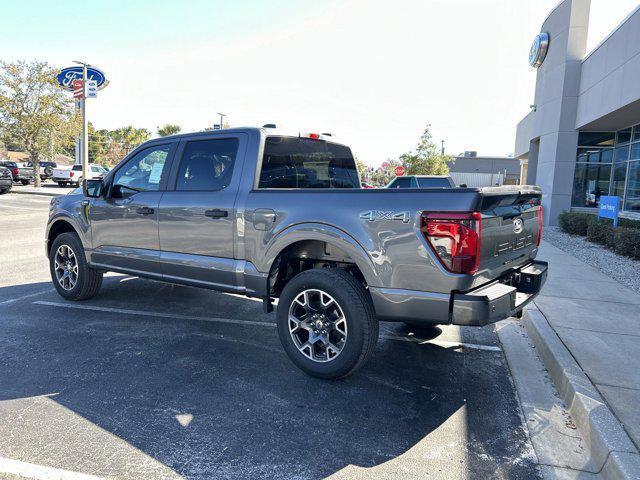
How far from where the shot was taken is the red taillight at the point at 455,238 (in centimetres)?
317

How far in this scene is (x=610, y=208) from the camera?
11969 millimetres

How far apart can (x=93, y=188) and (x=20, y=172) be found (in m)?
33.9

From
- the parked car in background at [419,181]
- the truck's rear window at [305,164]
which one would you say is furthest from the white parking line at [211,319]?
the parked car in background at [419,181]

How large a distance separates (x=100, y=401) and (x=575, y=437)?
3.32 m

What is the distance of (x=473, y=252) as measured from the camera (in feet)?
10.5

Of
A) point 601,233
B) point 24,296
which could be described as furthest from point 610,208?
point 24,296

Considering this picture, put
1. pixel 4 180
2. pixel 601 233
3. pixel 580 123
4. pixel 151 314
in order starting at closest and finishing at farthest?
pixel 151 314 → pixel 601 233 → pixel 580 123 → pixel 4 180

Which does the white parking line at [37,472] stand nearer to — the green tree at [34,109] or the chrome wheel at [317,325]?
the chrome wheel at [317,325]

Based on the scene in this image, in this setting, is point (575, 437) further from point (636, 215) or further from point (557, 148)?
point (557, 148)

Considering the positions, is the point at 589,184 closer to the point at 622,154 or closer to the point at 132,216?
the point at 622,154

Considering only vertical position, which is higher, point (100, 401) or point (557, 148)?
point (557, 148)

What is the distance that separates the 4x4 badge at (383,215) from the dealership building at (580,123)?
14.4 m

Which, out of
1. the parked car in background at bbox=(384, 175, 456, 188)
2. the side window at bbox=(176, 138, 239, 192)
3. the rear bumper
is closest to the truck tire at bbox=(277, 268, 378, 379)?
the rear bumper

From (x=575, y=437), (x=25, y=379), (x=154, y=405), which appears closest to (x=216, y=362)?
(x=154, y=405)
